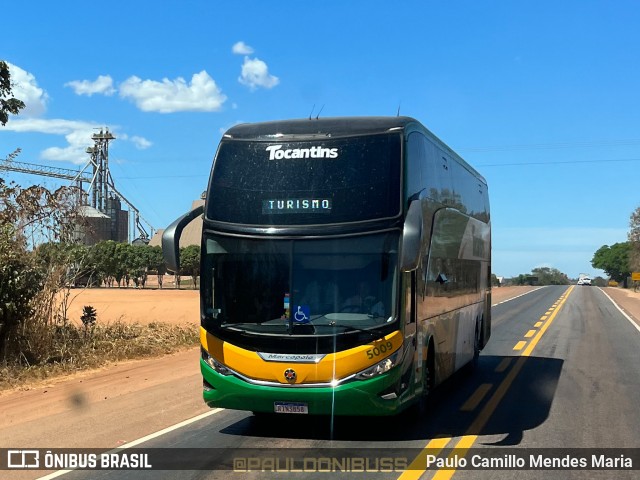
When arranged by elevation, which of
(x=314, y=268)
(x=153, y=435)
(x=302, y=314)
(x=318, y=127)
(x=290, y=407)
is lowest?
(x=153, y=435)

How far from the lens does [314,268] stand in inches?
293

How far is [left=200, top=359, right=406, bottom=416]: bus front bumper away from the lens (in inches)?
279

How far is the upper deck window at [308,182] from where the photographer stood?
24.4ft

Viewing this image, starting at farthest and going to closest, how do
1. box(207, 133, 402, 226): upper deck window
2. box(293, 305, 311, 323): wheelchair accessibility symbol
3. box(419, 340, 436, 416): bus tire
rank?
box(419, 340, 436, 416): bus tire, box(207, 133, 402, 226): upper deck window, box(293, 305, 311, 323): wheelchair accessibility symbol

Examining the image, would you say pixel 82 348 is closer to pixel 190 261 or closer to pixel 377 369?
pixel 377 369

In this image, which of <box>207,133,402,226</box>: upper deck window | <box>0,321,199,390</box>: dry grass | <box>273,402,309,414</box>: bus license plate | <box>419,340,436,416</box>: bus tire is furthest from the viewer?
<box>0,321,199,390</box>: dry grass

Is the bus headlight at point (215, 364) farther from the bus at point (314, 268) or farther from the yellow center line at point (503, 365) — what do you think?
the yellow center line at point (503, 365)

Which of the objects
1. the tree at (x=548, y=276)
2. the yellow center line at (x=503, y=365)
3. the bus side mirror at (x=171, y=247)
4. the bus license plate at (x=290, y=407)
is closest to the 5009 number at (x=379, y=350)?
the bus license plate at (x=290, y=407)

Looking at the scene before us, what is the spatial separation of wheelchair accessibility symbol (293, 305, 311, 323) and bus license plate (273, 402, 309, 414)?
909mm

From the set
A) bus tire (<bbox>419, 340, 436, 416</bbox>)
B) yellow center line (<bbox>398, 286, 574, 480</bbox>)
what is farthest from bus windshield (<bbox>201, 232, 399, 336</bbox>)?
bus tire (<bbox>419, 340, 436, 416</bbox>)

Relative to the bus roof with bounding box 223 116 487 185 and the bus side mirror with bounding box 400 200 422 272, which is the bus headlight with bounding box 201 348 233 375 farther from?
the bus roof with bounding box 223 116 487 185

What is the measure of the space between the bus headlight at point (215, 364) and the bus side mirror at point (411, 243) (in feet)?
7.62

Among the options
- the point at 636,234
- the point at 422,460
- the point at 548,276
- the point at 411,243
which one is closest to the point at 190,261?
the point at 636,234

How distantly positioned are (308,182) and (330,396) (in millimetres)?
2416
